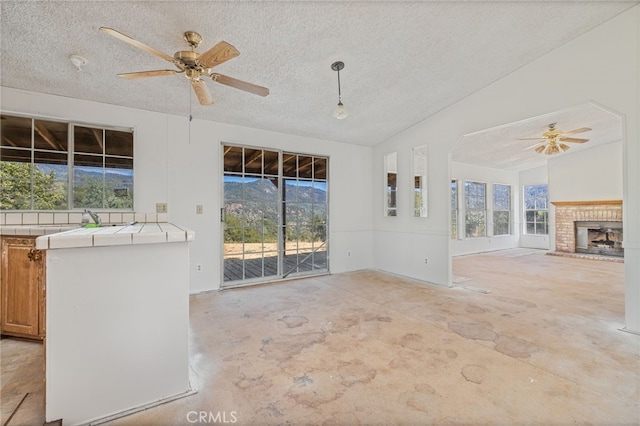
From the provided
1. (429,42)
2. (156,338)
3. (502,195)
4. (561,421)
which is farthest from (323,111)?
(502,195)

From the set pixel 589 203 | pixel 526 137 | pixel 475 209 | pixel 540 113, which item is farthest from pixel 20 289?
pixel 589 203

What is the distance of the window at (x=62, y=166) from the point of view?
125 inches

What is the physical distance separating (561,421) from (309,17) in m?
3.48

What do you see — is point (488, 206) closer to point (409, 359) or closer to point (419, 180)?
point (419, 180)

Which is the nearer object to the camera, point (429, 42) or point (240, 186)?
point (429, 42)

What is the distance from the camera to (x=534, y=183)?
9109mm

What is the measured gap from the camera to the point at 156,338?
5.79 feet

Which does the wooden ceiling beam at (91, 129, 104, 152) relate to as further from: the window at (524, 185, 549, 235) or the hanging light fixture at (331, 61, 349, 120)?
the window at (524, 185, 549, 235)

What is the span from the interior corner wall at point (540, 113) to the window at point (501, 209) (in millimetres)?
5366

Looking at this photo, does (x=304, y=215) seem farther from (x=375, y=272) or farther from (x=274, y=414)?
(x=274, y=414)

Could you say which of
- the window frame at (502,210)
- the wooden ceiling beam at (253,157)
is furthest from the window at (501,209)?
the wooden ceiling beam at (253,157)

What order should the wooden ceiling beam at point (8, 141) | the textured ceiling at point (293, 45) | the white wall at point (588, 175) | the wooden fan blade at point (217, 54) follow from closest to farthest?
1. the wooden fan blade at point (217, 54)
2. the textured ceiling at point (293, 45)
3. the wooden ceiling beam at point (8, 141)
4. the white wall at point (588, 175)

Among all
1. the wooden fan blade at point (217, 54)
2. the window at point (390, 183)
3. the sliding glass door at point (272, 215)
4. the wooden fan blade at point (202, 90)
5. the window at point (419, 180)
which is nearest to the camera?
the wooden fan blade at point (217, 54)

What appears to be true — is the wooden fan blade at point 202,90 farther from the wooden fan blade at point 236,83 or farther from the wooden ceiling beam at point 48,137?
the wooden ceiling beam at point 48,137
